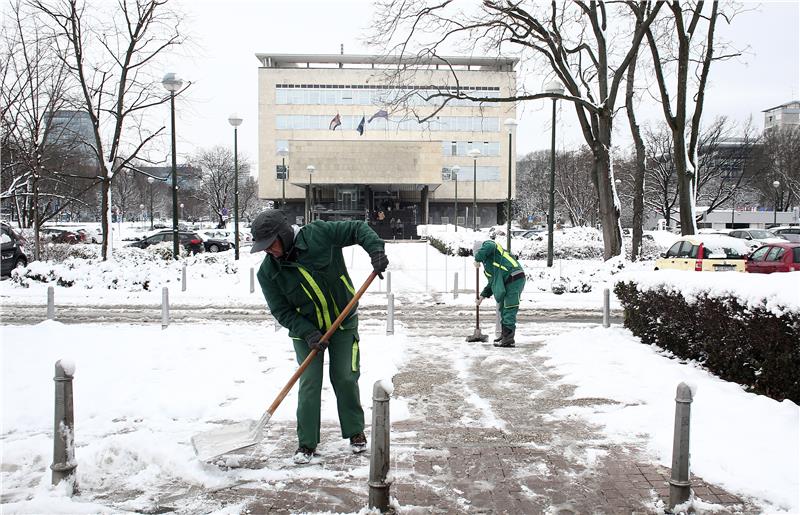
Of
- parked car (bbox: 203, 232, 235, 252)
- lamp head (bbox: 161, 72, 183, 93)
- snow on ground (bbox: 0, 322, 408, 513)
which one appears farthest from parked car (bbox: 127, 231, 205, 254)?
snow on ground (bbox: 0, 322, 408, 513)

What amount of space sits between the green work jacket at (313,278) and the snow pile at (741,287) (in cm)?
359

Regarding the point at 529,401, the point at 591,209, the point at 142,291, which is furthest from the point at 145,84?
the point at 591,209

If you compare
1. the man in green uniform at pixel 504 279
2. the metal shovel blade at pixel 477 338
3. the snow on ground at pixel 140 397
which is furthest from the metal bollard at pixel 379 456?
the metal shovel blade at pixel 477 338

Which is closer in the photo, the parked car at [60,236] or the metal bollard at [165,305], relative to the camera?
the metal bollard at [165,305]

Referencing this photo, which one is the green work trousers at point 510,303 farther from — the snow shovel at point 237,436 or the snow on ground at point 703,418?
the snow shovel at point 237,436

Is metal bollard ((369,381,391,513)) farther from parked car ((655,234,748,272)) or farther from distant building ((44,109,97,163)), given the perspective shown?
distant building ((44,109,97,163))

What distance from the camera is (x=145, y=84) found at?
2208cm

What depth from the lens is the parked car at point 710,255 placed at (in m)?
17.0

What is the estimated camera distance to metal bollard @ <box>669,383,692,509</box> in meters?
3.92

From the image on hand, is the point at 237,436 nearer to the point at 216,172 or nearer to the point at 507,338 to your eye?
the point at 507,338

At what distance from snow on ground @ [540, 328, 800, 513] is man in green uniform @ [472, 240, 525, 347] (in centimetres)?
103

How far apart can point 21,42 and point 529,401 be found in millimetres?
21967

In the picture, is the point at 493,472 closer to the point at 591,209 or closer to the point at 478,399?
the point at 478,399

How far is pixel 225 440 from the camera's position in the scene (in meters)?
4.87
